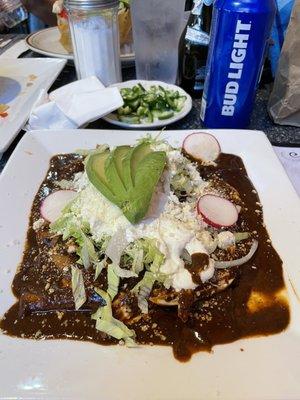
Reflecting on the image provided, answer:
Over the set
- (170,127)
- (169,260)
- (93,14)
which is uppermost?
(93,14)

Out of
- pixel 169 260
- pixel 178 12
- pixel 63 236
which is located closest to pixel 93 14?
pixel 178 12

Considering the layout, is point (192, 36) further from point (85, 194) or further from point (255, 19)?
point (85, 194)

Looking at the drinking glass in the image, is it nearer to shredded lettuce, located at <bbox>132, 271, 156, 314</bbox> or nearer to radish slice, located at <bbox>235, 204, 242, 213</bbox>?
radish slice, located at <bbox>235, 204, 242, 213</bbox>

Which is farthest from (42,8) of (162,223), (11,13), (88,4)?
(162,223)

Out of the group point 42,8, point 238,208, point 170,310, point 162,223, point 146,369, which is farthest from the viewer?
point 42,8

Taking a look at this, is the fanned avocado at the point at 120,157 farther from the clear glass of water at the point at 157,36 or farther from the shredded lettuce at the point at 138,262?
the clear glass of water at the point at 157,36

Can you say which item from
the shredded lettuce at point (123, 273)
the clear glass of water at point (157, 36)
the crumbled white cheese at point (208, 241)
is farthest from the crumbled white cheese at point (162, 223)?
the clear glass of water at point (157, 36)

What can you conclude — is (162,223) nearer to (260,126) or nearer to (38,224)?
(38,224)
